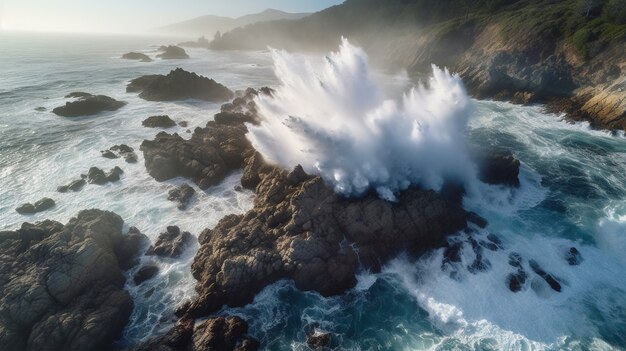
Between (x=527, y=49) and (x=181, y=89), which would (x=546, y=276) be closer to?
(x=181, y=89)

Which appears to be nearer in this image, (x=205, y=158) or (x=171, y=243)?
(x=171, y=243)

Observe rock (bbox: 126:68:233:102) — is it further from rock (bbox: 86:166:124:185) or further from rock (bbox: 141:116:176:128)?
rock (bbox: 86:166:124:185)

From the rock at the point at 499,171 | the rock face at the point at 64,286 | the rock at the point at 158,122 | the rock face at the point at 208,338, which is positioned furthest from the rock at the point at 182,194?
the rock at the point at 499,171

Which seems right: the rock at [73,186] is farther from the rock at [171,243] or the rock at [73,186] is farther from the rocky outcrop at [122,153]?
the rock at [171,243]

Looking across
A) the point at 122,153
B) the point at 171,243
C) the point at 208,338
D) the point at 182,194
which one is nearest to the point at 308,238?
the point at 208,338

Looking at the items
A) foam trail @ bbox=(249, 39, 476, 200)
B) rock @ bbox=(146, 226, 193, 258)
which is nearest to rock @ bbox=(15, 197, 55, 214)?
rock @ bbox=(146, 226, 193, 258)

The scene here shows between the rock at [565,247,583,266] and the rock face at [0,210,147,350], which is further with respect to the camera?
the rock at [565,247,583,266]
